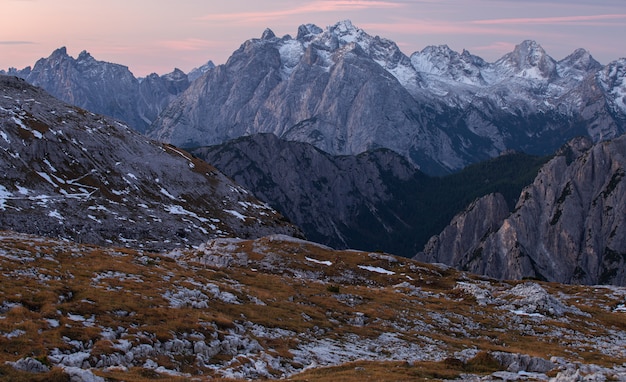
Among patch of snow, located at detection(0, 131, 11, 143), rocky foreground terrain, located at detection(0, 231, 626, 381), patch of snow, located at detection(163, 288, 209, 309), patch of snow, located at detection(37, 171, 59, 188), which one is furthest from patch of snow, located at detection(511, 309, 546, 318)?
patch of snow, located at detection(0, 131, 11, 143)

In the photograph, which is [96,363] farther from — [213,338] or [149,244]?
[149,244]

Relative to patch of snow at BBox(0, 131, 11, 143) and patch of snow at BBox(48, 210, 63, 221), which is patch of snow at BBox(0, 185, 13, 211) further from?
patch of snow at BBox(0, 131, 11, 143)

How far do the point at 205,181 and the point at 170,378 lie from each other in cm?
15878

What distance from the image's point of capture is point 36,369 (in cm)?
3162

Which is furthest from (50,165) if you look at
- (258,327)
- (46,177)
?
(258,327)

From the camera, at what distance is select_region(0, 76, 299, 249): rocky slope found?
136 m

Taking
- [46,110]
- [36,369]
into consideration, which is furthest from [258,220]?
[36,369]

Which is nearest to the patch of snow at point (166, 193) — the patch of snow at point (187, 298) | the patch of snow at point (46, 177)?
the patch of snow at point (46, 177)

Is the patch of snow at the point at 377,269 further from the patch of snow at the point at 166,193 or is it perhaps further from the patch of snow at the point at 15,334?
the patch of snow at the point at 166,193

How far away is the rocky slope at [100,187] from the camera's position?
136125 mm

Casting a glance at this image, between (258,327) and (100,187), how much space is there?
4604 inches

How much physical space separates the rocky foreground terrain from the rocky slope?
6461 centimetres

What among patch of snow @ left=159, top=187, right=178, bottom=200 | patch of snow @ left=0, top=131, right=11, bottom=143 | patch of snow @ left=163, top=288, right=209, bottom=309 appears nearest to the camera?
patch of snow @ left=163, top=288, right=209, bottom=309

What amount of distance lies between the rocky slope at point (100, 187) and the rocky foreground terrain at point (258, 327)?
64.6m
